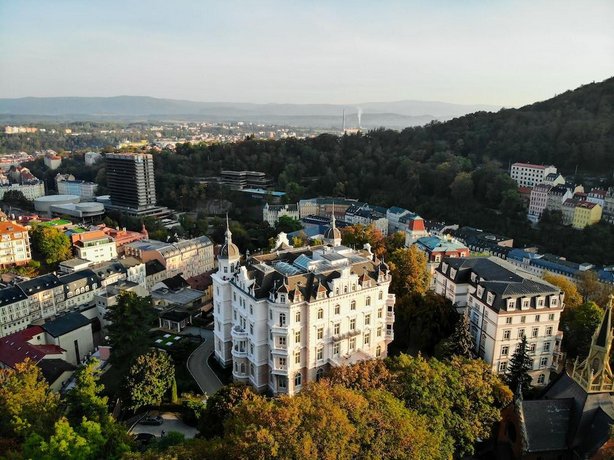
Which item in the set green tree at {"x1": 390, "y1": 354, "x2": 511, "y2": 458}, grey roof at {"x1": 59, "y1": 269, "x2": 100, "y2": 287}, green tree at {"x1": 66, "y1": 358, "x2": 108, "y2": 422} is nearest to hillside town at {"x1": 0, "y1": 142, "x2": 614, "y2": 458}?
grey roof at {"x1": 59, "y1": 269, "x2": 100, "y2": 287}

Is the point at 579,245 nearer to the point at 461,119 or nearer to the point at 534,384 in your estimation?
the point at 534,384

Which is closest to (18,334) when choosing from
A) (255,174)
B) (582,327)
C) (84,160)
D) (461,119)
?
(582,327)

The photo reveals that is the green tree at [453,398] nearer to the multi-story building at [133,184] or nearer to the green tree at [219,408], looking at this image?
the green tree at [219,408]

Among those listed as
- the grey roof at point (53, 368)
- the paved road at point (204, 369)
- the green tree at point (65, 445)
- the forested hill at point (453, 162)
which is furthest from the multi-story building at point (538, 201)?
the green tree at point (65, 445)

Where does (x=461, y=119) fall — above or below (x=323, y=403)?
above

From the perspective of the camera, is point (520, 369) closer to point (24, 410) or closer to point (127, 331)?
point (127, 331)

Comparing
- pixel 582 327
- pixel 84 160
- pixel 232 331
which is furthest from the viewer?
pixel 84 160
